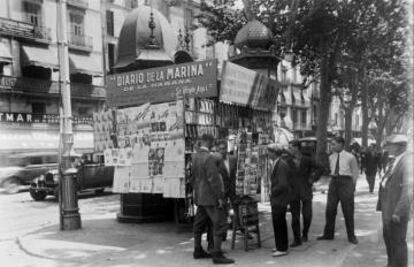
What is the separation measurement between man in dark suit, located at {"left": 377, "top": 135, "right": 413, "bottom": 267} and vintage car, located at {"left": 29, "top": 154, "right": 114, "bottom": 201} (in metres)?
12.1

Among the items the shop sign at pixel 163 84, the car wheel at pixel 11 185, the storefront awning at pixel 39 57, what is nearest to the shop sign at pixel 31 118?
the storefront awning at pixel 39 57

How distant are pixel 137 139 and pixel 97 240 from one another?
190 centimetres

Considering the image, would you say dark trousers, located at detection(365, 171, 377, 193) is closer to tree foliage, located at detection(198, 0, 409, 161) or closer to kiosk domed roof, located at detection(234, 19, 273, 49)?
tree foliage, located at detection(198, 0, 409, 161)

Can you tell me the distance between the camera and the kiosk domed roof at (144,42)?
9906 mm

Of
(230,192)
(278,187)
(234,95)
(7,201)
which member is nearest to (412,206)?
(278,187)

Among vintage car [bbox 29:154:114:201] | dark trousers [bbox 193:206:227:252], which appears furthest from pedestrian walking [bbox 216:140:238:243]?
vintage car [bbox 29:154:114:201]

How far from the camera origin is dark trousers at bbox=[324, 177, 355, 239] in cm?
769

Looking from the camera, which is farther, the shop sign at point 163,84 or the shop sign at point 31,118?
the shop sign at point 31,118

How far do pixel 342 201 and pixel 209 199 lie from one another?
7.91ft

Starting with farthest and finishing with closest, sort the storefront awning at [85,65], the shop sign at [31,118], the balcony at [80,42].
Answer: the balcony at [80,42]
the storefront awning at [85,65]
the shop sign at [31,118]

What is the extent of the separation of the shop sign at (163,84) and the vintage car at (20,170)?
1240 cm

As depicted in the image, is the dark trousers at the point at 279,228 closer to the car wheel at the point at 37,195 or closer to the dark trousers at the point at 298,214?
the dark trousers at the point at 298,214

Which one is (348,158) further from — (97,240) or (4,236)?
(4,236)

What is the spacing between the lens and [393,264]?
5.66m
